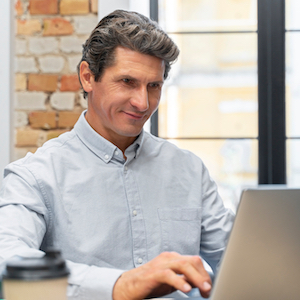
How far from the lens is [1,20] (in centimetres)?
189

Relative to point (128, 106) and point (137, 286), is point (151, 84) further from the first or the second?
point (137, 286)

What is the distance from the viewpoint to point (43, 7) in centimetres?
197

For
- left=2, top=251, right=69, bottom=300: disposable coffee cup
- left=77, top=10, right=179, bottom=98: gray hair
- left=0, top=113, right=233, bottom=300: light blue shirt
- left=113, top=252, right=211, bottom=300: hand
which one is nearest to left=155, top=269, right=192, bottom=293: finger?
left=113, top=252, right=211, bottom=300: hand

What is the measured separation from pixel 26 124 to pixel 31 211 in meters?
0.92

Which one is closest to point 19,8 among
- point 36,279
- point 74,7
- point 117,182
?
point 74,7

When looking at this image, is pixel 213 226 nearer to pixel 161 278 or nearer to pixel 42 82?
pixel 161 278

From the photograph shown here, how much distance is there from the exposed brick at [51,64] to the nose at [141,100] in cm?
80

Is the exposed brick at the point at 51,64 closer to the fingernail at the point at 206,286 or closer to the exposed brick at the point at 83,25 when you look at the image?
the exposed brick at the point at 83,25

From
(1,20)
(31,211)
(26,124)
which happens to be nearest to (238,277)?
(31,211)

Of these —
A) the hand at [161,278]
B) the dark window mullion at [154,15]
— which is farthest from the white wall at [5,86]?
the hand at [161,278]

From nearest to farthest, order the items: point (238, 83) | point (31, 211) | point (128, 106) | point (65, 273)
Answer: point (65, 273)
point (31, 211)
point (128, 106)
point (238, 83)

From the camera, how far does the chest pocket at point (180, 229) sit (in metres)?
1.31

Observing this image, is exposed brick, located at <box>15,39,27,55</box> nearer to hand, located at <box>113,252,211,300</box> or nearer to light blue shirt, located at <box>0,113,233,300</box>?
light blue shirt, located at <box>0,113,233,300</box>

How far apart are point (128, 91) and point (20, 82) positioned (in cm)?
89
